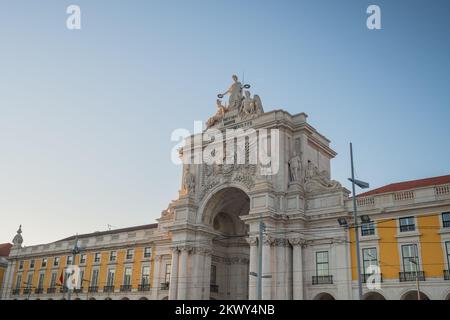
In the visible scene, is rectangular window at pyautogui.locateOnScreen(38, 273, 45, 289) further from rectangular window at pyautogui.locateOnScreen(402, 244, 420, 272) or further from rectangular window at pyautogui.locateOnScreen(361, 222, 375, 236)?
rectangular window at pyautogui.locateOnScreen(402, 244, 420, 272)

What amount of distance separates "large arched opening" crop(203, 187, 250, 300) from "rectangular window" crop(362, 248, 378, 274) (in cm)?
1466

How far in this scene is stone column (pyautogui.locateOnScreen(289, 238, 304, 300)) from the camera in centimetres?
4059

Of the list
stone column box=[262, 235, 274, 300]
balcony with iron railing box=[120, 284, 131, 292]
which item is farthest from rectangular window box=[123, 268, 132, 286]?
stone column box=[262, 235, 274, 300]

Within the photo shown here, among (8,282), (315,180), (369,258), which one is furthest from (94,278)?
(369,258)

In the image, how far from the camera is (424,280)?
3569 cm

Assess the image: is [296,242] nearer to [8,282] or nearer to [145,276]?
[145,276]

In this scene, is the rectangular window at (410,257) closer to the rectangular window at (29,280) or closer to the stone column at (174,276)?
the stone column at (174,276)

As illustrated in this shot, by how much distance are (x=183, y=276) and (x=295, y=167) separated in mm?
15750

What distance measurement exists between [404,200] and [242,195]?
1786 centimetres

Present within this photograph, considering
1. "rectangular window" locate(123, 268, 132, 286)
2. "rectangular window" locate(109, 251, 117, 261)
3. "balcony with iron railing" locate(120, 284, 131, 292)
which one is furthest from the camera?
"rectangular window" locate(109, 251, 117, 261)

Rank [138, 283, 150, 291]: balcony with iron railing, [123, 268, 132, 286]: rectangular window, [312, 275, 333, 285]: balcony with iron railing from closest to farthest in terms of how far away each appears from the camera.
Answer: [312, 275, 333, 285]: balcony with iron railing < [138, 283, 150, 291]: balcony with iron railing < [123, 268, 132, 286]: rectangular window

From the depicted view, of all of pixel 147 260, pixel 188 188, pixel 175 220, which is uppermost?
pixel 188 188
